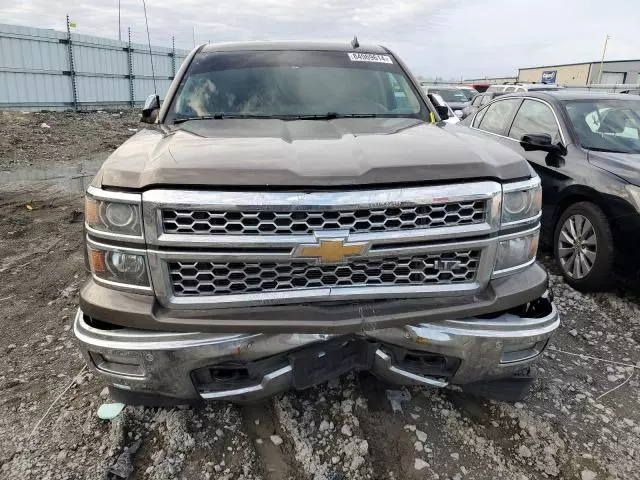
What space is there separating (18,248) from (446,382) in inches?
190

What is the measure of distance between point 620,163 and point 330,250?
11.1 ft

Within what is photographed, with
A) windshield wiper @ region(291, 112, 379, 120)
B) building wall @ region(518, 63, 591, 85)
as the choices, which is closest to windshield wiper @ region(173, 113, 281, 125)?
windshield wiper @ region(291, 112, 379, 120)

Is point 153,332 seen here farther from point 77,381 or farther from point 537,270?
point 537,270

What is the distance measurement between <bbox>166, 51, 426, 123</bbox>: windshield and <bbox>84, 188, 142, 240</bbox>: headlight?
50.9 inches

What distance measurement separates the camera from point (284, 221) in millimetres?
2037

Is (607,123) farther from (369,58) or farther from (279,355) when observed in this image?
(279,355)

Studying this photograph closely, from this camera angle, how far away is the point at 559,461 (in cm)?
245

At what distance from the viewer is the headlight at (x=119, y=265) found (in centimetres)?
210

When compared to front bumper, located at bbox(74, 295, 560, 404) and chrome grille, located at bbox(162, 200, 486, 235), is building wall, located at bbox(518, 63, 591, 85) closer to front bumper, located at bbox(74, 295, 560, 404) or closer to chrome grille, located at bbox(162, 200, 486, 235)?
front bumper, located at bbox(74, 295, 560, 404)

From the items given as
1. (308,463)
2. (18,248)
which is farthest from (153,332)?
(18,248)

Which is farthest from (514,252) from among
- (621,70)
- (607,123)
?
(621,70)

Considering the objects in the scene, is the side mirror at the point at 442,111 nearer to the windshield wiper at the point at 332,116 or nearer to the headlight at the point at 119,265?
the windshield wiper at the point at 332,116

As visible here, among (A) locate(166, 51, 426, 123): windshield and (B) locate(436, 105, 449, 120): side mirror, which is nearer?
(A) locate(166, 51, 426, 123): windshield

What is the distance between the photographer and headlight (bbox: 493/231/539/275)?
2285 mm
